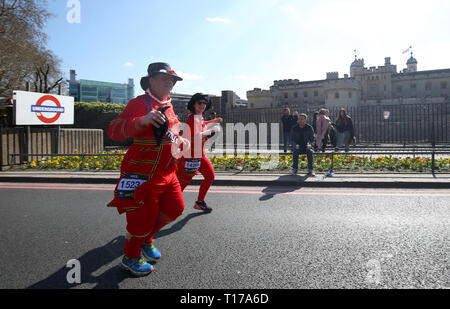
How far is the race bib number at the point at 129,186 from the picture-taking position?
3121 millimetres

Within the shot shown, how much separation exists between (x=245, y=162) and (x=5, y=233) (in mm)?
7131

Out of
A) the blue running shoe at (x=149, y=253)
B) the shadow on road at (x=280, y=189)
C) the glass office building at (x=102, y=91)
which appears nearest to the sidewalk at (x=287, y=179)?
the shadow on road at (x=280, y=189)

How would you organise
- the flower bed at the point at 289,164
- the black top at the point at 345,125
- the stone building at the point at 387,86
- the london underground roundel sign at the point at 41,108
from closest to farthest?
the flower bed at the point at 289,164, the london underground roundel sign at the point at 41,108, the black top at the point at 345,125, the stone building at the point at 387,86

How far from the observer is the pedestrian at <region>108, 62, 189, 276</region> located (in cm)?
312

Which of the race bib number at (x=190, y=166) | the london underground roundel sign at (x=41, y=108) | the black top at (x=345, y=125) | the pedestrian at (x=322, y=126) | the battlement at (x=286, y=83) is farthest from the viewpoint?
the battlement at (x=286, y=83)

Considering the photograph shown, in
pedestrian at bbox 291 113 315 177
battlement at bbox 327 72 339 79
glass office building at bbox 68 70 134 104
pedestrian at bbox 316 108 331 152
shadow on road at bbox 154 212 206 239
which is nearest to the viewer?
shadow on road at bbox 154 212 206 239

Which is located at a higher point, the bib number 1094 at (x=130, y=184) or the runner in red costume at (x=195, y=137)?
the runner in red costume at (x=195, y=137)

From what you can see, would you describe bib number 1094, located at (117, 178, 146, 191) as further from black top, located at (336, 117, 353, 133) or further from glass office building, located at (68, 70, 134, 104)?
glass office building, located at (68, 70, 134, 104)

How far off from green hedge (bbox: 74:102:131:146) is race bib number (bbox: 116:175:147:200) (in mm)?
21553

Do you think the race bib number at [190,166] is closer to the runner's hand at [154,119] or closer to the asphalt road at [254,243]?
the asphalt road at [254,243]

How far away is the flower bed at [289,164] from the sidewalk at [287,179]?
90cm

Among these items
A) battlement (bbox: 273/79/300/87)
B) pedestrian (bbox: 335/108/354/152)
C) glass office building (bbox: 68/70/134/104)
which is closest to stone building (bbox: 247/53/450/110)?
battlement (bbox: 273/79/300/87)

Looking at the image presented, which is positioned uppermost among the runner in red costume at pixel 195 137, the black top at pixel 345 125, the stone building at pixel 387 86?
the stone building at pixel 387 86
